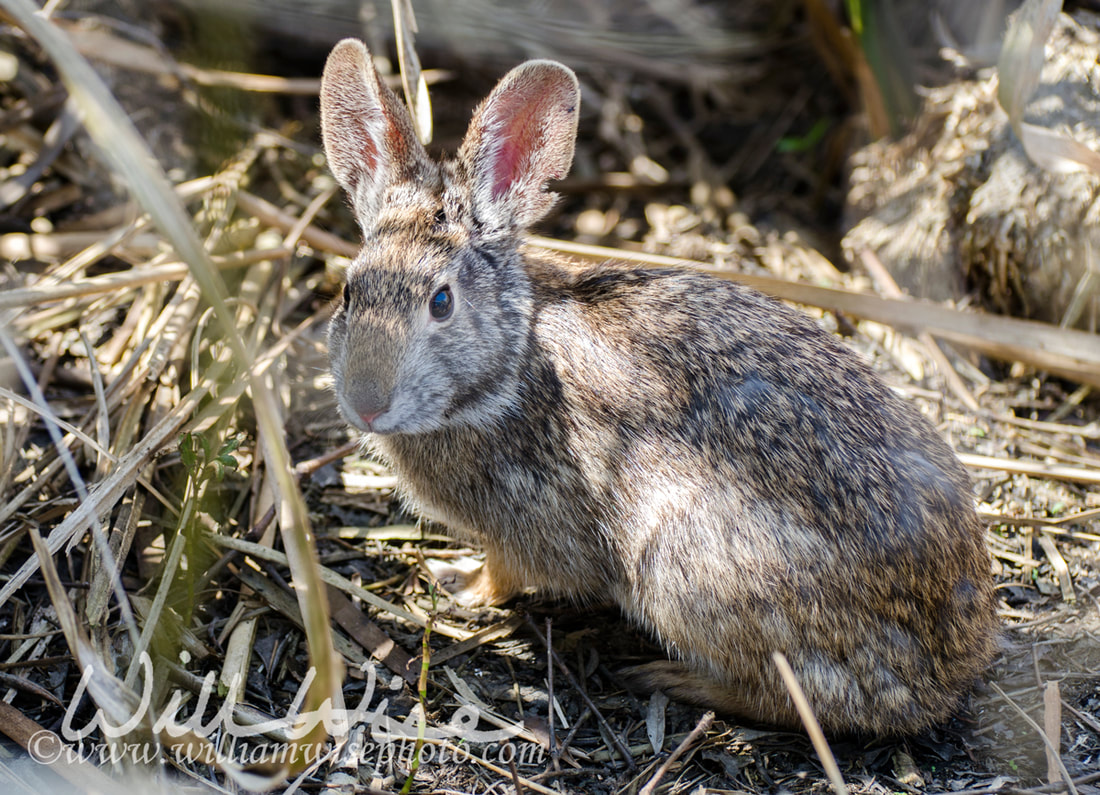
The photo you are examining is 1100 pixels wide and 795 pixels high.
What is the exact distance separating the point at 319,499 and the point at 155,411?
35.5 inches

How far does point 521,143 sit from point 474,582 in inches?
81.9

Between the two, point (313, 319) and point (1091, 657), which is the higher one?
point (313, 319)

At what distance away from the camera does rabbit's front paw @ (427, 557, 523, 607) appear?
4297 mm

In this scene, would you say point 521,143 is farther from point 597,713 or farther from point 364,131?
point 597,713

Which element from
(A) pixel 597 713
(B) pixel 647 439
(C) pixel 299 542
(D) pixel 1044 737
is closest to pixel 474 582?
(A) pixel 597 713

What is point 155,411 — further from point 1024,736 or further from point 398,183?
point 1024,736

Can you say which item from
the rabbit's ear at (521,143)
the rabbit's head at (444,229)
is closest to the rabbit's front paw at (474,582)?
the rabbit's head at (444,229)

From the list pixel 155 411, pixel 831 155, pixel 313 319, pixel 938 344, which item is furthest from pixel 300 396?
pixel 831 155

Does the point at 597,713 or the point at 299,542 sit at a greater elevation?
the point at 299,542

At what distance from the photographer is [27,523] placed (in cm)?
373

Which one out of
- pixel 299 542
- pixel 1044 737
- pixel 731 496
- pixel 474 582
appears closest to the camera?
pixel 299 542

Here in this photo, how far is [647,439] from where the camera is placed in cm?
379

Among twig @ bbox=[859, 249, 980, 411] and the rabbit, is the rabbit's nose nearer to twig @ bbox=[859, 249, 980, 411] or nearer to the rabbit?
the rabbit

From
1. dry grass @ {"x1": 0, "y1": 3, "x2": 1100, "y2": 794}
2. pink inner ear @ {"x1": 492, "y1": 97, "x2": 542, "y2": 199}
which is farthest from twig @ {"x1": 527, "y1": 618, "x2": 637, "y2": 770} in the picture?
pink inner ear @ {"x1": 492, "y1": 97, "x2": 542, "y2": 199}
